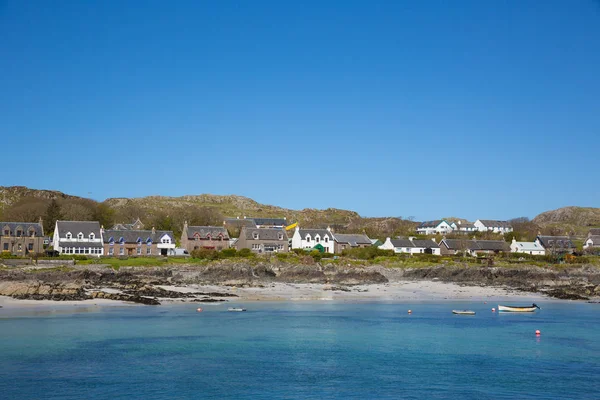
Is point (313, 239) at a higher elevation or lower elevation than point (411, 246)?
higher

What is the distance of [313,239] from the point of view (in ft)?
304

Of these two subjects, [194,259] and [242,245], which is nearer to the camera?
[194,259]

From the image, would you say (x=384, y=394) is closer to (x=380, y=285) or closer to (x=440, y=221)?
(x=380, y=285)

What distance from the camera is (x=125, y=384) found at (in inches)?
875

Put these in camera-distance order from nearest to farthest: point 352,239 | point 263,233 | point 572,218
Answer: point 263,233 < point 352,239 < point 572,218

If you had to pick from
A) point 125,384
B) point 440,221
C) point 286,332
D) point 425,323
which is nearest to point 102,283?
point 286,332

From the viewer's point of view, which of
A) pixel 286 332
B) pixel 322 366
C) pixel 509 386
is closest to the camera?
pixel 509 386

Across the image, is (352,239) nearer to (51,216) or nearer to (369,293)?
(369,293)

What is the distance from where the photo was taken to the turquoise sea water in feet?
72.2

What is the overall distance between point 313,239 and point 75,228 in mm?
34465

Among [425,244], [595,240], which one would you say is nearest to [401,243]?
[425,244]

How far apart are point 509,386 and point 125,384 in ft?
47.3

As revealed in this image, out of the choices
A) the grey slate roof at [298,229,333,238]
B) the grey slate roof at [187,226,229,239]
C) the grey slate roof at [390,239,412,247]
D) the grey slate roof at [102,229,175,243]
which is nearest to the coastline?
the grey slate roof at [102,229,175,243]

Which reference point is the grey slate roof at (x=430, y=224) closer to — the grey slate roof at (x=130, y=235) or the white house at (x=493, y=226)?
the white house at (x=493, y=226)
